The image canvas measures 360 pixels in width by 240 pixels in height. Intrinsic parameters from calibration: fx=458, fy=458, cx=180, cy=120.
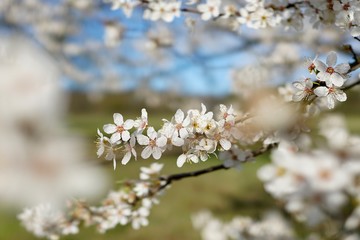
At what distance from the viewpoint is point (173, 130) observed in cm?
159

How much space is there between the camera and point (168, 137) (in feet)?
5.22

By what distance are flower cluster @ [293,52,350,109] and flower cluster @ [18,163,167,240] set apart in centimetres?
98

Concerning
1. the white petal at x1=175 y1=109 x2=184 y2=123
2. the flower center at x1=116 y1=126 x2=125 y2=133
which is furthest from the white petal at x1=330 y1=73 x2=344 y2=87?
the flower center at x1=116 y1=126 x2=125 y2=133

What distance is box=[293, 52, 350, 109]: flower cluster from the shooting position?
5.26ft

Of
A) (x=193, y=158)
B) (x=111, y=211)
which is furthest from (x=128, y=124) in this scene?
(x=111, y=211)

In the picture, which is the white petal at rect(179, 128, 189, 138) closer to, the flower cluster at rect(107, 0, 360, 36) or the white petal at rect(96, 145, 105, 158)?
the white petal at rect(96, 145, 105, 158)

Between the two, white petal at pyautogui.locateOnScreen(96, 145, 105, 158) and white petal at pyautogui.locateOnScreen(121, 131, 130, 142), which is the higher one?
white petal at pyautogui.locateOnScreen(121, 131, 130, 142)

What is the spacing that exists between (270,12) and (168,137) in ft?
3.82

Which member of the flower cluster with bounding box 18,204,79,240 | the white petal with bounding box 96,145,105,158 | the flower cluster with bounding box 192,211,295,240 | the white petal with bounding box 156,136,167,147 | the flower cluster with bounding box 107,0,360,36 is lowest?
the flower cluster with bounding box 192,211,295,240

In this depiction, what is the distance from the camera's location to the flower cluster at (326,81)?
5.26 ft

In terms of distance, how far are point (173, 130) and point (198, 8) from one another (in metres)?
1.21

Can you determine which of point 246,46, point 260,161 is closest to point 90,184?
point 246,46

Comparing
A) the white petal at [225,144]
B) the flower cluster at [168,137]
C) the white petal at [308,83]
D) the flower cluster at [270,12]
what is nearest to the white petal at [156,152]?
the flower cluster at [168,137]

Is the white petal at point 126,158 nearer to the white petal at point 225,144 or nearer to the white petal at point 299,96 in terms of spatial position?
the white petal at point 225,144
